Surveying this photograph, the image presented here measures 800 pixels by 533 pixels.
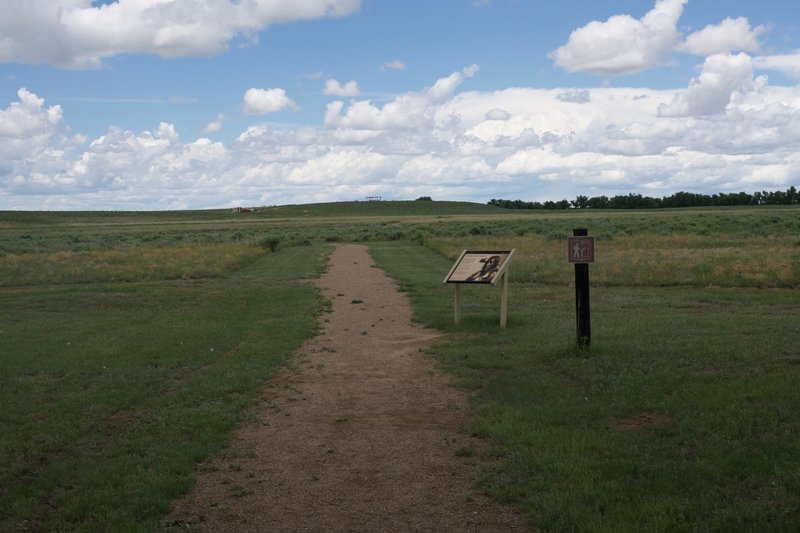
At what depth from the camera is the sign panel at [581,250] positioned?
35.0 feet

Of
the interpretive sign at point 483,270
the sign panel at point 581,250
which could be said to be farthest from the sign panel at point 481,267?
the sign panel at point 581,250

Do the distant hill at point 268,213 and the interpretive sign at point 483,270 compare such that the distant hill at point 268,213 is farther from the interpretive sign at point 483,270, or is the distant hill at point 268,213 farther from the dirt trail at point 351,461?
the dirt trail at point 351,461

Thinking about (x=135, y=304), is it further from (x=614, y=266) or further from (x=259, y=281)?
(x=614, y=266)

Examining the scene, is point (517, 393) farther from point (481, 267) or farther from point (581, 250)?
point (481, 267)

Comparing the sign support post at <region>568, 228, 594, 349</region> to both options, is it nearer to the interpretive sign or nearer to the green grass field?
the green grass field

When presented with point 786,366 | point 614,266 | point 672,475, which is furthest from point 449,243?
point 672,475

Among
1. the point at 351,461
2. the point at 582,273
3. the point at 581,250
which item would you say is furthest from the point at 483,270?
the point at 351,461

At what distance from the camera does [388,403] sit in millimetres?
9070

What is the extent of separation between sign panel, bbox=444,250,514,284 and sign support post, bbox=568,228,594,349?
2.84 meters

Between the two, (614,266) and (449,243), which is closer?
(614,266)

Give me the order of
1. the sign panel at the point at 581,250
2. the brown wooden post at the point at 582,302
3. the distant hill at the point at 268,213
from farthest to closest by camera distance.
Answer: the distant hill at the point at 268,213
the brown wooden post at the point at 582,302
the sign panel at the point at 581,250

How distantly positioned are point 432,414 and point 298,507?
2.90m

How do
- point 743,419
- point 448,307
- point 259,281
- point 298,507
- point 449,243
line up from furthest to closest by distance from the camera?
point 449,243
point 259,281
point 448,307
point 743,419
point 298,507

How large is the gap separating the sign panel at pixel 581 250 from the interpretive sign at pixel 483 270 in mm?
3119
